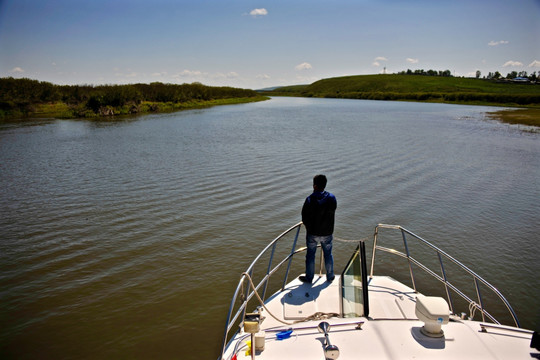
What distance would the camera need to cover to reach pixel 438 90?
347 feet

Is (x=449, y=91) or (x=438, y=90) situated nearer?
(x=449, y=91)

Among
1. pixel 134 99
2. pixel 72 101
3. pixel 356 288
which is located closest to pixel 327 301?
pixel 356 288

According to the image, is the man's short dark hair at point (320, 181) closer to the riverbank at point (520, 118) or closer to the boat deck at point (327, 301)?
the boat deck at point (327, 301)

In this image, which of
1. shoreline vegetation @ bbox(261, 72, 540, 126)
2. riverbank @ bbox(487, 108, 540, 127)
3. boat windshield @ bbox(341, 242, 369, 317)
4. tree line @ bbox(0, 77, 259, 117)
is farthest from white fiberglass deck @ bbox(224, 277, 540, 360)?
tree line @ bbox(0, 77, 259, 117)

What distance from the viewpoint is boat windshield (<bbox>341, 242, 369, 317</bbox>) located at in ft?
13.5

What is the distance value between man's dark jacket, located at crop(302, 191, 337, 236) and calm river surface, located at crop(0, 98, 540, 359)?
7.97 feet

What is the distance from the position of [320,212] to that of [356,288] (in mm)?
1404

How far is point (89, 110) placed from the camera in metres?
43.1

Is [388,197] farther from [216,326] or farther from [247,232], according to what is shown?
[216,326]

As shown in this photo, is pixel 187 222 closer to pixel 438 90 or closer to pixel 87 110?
pixel 87 110

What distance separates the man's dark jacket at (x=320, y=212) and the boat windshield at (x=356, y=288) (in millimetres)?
809

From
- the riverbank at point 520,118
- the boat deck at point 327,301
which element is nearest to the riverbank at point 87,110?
the boat deck at point 327,301

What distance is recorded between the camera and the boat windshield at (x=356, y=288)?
13.5ft

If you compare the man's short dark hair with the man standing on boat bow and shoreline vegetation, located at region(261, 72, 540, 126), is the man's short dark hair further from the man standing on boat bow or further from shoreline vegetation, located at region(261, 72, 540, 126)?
shoreline vegetation, located at region(261, 72, 540, 126)
